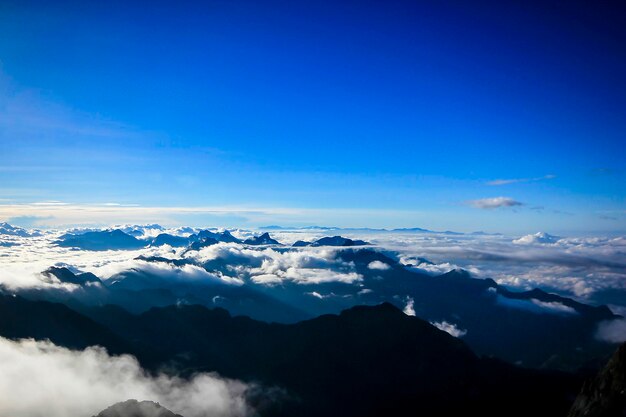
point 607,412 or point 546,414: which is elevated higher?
point 607,412

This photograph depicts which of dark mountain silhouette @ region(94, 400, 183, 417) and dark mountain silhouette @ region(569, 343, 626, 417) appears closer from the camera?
dark mountain silhouette @ region(569, 343, 626, 417)

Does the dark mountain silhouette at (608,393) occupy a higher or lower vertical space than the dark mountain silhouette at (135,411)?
higher

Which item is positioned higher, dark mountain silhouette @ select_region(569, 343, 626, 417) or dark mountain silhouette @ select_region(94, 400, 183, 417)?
dark mountain silhouette @ select_region(569, 343, 626, 417)

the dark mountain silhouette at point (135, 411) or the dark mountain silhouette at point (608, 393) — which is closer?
the dark mountain silhouette at point (608, 393)

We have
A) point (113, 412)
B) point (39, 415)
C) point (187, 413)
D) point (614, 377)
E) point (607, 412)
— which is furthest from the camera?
point (187, 413)

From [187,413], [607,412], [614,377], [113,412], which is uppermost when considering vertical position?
[614,377]

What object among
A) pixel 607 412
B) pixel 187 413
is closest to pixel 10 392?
pixel 187 413

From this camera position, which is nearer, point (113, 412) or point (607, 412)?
point (607, 412)

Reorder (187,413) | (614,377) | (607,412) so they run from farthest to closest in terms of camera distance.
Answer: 1. (187,413)
2. (614,377)
3. (607,412)

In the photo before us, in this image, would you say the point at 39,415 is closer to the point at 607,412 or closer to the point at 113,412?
the point at 113,412
